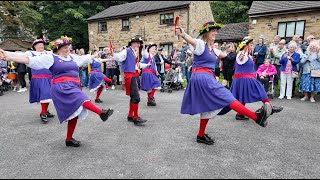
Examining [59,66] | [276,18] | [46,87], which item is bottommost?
[46,87]

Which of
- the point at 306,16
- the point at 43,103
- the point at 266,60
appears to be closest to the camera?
the point at 43,103

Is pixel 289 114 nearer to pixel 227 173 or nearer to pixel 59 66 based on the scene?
pixel 227 173

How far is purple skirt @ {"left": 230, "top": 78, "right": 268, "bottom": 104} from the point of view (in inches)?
199

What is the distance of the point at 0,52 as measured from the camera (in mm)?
3090

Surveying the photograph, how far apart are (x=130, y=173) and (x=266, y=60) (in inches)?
291

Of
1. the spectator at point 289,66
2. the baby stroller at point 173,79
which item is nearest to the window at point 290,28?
the spectator at point 289,66

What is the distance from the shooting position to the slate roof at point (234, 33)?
68.4 feet

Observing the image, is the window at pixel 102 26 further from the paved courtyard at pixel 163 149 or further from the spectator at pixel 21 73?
the paved courtyard at pixel 163 149

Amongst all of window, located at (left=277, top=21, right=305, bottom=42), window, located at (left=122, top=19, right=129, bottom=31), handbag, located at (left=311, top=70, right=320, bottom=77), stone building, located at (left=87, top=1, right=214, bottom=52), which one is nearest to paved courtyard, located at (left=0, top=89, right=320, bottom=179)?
handbag, located at (left=311, top=70, right=320, bottom=77)

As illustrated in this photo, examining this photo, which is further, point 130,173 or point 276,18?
point 276,18

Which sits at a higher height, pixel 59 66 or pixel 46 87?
pixel 59 66

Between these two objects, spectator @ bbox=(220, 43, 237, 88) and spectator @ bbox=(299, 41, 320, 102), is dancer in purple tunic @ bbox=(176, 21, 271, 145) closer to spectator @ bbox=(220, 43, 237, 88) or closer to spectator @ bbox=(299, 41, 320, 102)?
spectator @ bbox=(299, 41, 320, 102)

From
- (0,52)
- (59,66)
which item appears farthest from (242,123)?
(0,52)

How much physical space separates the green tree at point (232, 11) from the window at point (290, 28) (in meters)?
13.9
